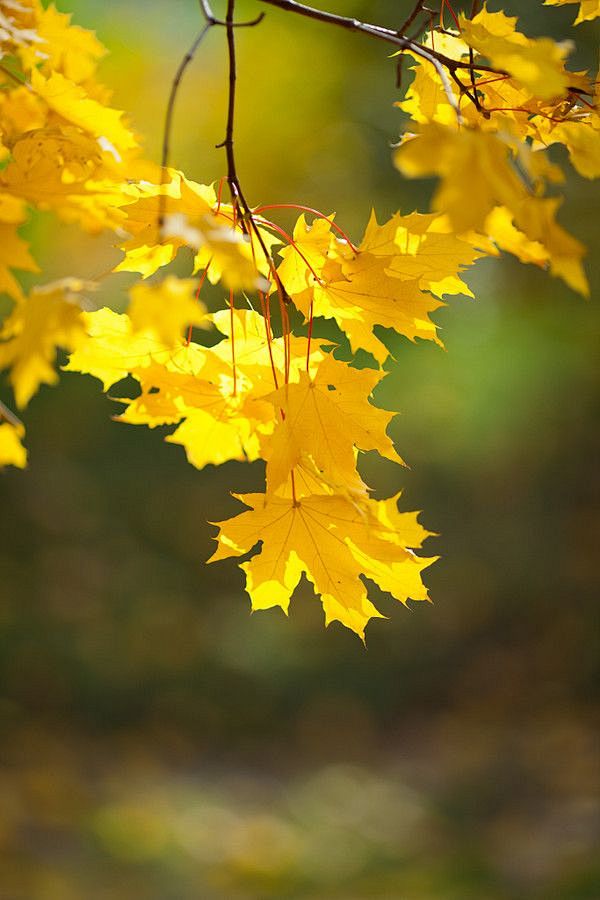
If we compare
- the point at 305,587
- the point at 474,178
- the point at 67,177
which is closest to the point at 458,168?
the point at 474,178

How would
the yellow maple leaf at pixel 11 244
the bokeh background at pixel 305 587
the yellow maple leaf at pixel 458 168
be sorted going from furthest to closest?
the bokeh background at pixel 305 587 → the yellow maple leaf at pixel 11 244 → the yellow maple leaf at pixel 458 168

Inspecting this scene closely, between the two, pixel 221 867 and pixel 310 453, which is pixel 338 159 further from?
pixel 310 453

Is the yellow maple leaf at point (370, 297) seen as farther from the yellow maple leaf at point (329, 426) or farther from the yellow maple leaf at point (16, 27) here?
the yellow maple leaf at point (16, 27)

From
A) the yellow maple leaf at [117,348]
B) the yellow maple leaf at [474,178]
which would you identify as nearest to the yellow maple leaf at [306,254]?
the yellow maple leaf at [117,348]

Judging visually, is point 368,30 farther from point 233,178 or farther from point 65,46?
point 65,46

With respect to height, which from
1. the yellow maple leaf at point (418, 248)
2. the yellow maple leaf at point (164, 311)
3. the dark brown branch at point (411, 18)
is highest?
the dark brown branch at point (411, 18)

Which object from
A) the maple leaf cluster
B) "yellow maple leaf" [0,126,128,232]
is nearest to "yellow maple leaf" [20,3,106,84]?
the maple leaf cluster

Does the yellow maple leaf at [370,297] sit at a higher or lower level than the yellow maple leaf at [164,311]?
higher
